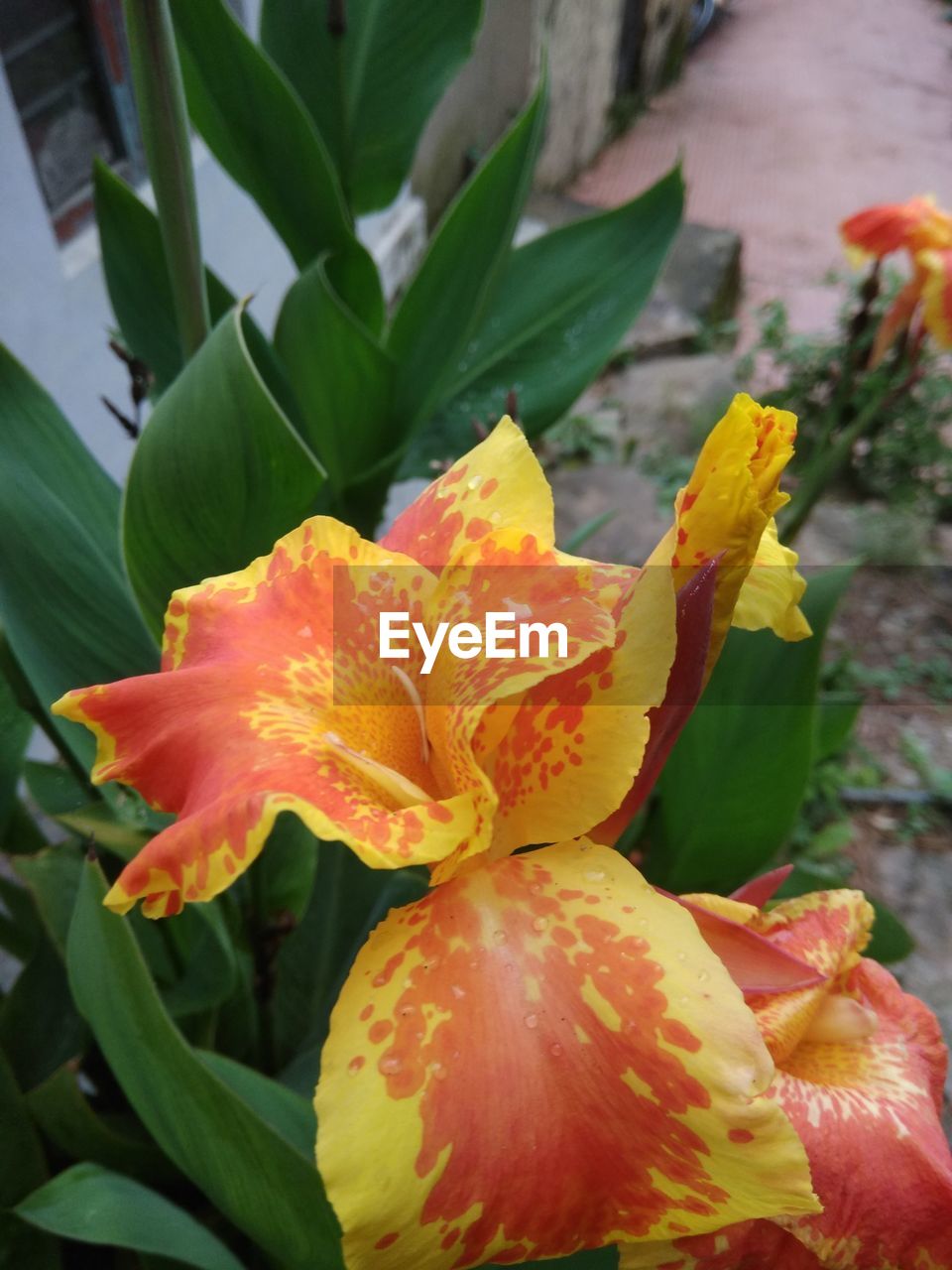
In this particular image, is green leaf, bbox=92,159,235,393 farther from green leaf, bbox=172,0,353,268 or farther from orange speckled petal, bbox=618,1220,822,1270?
orange speckled petal, bbox=618,1220,822,1270

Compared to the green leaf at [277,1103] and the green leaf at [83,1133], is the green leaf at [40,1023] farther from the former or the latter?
the green leaf at [277,1103]

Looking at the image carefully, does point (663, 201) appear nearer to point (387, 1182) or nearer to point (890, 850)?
point (387, 1182)

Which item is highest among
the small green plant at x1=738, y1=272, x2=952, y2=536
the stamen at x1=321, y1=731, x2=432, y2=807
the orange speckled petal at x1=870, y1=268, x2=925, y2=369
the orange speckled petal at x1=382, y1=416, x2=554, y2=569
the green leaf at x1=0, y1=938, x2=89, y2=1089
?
the orange speckled petal at x1=382, y1=416, x2=554, y2=569

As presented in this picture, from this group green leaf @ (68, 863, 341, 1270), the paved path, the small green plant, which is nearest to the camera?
green leaf @ (68, 863, 341, 1270)

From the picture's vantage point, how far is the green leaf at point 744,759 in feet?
2.17

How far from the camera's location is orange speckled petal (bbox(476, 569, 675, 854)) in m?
0.32

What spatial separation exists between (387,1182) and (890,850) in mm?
1399

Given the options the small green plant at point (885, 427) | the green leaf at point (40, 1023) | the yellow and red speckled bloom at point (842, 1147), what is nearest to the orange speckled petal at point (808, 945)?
the yellow and red speckled bloom at point (842, 1147)

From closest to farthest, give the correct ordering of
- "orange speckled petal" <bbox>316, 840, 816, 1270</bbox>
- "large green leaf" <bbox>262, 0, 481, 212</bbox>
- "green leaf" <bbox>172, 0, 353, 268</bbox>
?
"orange speckled petal" <bbox>316, 840, 816, 1270</bbox> → "green leaf" <bbox>172, 0, 353, 268</bbox> → "large green leaf" <bbox>262, 0, 481, 212</bbox>

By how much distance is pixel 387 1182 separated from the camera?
268 mm

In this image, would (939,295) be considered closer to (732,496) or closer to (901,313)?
(901,313)

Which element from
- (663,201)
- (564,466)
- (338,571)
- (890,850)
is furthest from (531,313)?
(564,466)

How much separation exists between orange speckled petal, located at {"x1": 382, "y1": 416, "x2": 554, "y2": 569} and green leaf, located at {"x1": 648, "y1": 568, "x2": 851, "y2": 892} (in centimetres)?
32

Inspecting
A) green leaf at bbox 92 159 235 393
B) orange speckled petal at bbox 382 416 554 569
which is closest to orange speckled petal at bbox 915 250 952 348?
green leaf at bbox 92 159 235 393
